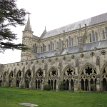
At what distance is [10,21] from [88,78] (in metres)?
13.8

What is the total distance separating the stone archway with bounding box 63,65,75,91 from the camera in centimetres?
2847

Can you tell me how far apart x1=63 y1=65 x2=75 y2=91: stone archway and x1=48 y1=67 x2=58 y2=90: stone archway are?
1.53m

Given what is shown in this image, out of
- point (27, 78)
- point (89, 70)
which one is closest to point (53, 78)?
point (89, 70)

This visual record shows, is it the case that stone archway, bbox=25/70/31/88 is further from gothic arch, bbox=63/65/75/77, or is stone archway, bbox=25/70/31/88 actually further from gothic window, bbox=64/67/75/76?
gothic window, bbox=64/67/75/76

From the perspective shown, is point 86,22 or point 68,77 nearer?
A: point 68,77

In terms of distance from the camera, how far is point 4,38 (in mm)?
17250

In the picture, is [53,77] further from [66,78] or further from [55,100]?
[55,100]

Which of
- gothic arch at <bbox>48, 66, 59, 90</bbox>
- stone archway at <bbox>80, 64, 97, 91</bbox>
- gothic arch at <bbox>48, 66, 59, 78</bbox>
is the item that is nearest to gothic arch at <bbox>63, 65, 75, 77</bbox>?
gothic arch at <bbox>48, 66, 59, 90</bbox>

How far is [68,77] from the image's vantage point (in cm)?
2895

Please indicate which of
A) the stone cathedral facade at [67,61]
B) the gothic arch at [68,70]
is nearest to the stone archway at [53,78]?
the stone cathedral facade at [67,61]

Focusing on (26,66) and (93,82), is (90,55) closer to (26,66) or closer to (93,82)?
(93,82)

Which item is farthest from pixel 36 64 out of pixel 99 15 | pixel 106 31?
pixel 99 15

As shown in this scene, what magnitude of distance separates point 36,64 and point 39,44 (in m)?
15.7

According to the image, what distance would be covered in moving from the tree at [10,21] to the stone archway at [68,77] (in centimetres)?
1257
